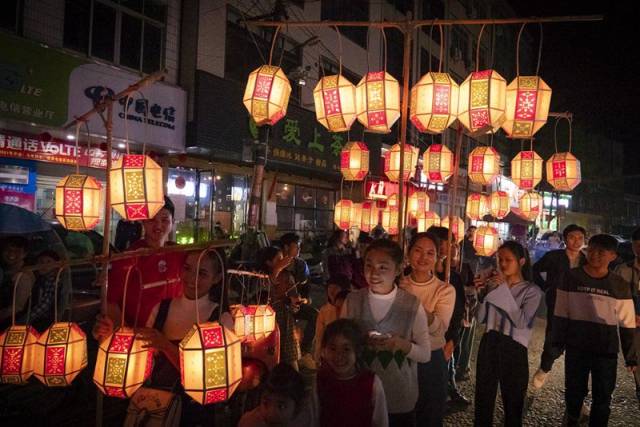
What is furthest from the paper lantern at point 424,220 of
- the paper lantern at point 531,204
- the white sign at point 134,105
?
the white sign at point 134,105

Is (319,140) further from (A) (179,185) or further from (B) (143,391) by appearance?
(B) (143,391)

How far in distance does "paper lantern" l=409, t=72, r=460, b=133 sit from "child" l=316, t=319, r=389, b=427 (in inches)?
144

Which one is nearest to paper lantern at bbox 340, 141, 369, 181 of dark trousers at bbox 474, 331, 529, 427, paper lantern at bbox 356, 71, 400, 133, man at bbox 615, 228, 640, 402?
paper lantern at bbox 356, 71, 400, 133

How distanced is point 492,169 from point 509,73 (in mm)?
32639

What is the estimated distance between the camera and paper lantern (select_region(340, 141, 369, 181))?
9.98m

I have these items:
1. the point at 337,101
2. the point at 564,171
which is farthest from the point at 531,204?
the point at 337,101

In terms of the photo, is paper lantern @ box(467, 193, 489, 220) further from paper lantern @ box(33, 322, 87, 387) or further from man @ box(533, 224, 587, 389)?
paper lantern @ box(33, 322, 87, 387)

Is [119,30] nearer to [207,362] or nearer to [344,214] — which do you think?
[344,214]

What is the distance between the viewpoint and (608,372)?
4.54m

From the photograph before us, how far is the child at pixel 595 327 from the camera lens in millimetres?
4551

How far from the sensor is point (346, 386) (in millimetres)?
2703

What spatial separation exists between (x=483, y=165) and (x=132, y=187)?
7866 millimetres

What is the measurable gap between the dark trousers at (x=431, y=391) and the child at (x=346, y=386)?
118cm

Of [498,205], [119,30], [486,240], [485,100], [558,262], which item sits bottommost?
[558,262]
